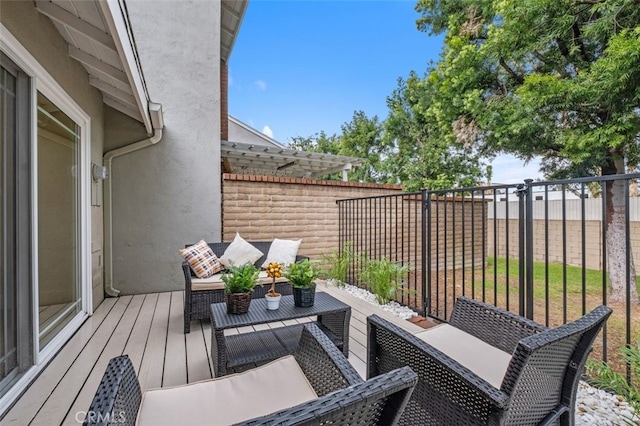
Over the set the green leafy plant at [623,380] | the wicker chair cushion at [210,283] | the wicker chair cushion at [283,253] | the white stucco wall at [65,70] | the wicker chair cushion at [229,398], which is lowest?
the green leafy plant at [623,380]

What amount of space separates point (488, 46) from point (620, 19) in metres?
1.92

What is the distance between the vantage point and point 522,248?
2439 millimetres

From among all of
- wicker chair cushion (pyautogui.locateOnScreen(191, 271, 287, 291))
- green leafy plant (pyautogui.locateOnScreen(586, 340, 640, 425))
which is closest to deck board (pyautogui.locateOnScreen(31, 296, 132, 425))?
wicker chair cushion (pyautogui.locateOnScreen(191, 271, 287, 291))

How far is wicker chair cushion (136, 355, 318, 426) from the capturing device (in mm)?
1146

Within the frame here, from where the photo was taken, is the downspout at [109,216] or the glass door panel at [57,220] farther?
the downspout at [109,216]

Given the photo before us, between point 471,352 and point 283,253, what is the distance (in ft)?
9.00

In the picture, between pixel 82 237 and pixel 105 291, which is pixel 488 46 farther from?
pixel 105 291

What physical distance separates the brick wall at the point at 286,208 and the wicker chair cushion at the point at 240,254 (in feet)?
2.96

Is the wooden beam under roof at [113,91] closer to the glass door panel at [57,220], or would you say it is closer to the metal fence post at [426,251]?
the glass door panel at [57,220]

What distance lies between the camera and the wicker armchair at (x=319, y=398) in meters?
0.73

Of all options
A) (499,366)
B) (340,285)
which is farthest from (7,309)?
(340,285)

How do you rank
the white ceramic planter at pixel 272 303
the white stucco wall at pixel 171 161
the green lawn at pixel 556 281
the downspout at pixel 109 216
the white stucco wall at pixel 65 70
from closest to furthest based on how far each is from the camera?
the white stucco wall at pixel 65 70, the white ceramic planter at pixel 272 303, the downspout at pixel 109 216, the white stucco wall at pixel 171 161, the green lawn at pixel 556 281

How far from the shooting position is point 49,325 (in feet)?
8.37

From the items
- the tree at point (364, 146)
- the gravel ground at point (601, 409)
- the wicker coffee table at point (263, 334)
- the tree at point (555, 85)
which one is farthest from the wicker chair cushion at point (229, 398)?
the tree at point (364, 146)
